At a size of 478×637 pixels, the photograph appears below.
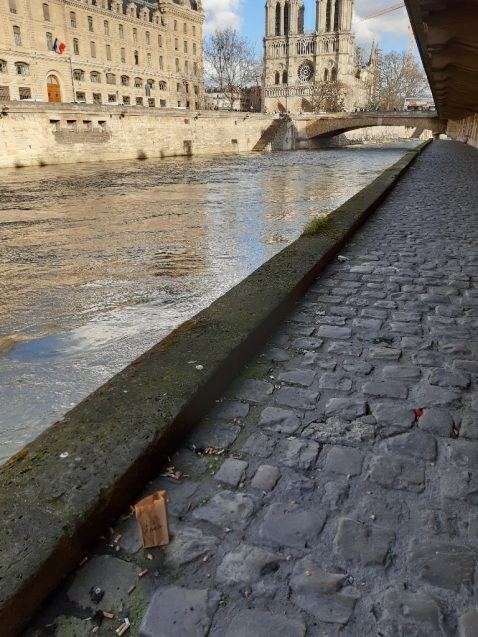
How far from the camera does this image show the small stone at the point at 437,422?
2219 mm

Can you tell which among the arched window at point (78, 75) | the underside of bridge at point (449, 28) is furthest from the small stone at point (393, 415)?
the arched window at point (78, 75)

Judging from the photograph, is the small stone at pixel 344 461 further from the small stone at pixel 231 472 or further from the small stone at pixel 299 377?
the small stone at pixel 299 377

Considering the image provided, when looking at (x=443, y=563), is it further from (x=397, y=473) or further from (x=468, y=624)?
(x=397, y=473)

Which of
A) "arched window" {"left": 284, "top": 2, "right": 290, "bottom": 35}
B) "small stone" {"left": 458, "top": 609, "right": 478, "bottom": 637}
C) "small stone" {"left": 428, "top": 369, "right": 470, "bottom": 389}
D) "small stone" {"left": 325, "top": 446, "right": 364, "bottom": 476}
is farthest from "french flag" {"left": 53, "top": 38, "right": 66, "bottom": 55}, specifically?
"arched window" {"left": 284, "top": 2, "right": 290, "bottom": 35}

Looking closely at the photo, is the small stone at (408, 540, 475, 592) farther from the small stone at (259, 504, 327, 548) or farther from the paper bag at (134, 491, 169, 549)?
the paper bag at (134, 491, 169, 549)

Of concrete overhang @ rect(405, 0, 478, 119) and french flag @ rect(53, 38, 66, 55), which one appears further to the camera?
french flag @ rect(53, 38, 66, 55)

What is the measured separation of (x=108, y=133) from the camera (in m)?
30.9

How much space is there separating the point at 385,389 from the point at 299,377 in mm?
457

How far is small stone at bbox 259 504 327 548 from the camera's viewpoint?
1.64 meters

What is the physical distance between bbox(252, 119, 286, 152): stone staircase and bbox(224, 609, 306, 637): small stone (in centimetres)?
4523

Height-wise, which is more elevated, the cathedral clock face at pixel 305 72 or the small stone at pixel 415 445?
the cathedral clock face at pixel 305 72

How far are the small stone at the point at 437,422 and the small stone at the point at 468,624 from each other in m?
0.90

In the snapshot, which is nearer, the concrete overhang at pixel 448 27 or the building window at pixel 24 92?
the concrete overhang at pixel 448 27

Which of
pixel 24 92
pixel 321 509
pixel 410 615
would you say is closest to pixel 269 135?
pixel 24 92
